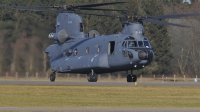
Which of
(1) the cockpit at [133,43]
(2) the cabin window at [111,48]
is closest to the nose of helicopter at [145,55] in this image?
(1) the cockpit at [133,43]

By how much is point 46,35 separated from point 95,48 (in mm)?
7614

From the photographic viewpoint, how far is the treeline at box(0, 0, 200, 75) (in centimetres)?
6209

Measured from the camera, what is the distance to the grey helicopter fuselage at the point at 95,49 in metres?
54.3

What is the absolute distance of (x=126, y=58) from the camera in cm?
5441

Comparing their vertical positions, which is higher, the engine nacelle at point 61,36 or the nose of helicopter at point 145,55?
the engine nacelle at point 61,36

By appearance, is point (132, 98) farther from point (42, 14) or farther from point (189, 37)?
point (189, 37)

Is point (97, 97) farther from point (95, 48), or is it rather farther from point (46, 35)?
point (46, 35)

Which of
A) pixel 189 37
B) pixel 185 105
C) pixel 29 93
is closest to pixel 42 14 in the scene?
pixel 189 37

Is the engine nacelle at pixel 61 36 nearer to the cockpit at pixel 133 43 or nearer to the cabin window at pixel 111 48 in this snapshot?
the cabin window at pixel 111 48

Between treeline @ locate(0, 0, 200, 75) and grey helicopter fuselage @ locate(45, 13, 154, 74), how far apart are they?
2.35 metres

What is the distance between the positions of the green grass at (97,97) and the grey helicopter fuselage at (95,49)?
1001cm

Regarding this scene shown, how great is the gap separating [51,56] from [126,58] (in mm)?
9126

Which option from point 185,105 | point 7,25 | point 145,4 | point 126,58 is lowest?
point 185,105

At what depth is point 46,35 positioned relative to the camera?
62469 mm
